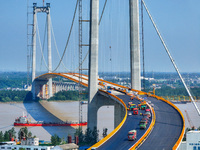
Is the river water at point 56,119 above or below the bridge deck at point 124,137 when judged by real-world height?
below

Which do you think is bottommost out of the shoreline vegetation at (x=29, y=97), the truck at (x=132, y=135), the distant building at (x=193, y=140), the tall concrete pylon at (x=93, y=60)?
the shoreline vegetation at (x=29, y=97)

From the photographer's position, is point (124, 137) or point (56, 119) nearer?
point (124, 137)

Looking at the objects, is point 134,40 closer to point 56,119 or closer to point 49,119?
point 56,119

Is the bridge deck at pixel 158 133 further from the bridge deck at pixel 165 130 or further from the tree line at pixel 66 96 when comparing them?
the tree line at pixel 66 96

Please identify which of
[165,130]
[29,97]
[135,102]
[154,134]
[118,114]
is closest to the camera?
[154,134]

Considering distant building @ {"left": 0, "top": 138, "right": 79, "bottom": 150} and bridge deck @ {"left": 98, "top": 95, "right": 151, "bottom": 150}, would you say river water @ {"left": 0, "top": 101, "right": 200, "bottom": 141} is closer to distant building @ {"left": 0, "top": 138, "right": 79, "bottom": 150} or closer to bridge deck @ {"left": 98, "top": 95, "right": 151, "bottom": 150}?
distant building @ {"left": 0, "top": 138, "right": 79, "bottom": 150}

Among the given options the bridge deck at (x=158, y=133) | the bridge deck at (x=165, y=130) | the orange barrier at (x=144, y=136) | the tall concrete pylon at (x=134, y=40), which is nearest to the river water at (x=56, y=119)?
the tall concrete pylon at (x=134, y=40)

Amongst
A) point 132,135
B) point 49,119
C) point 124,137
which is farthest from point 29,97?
point 132,135

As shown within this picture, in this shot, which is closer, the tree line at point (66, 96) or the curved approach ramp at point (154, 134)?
the curved approach ramp at point (154, 134)

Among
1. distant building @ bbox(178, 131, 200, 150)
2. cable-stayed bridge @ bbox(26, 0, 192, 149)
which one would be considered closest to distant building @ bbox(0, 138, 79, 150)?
cable-stayed bridge @ bbox(26, 0, 192, 149)
